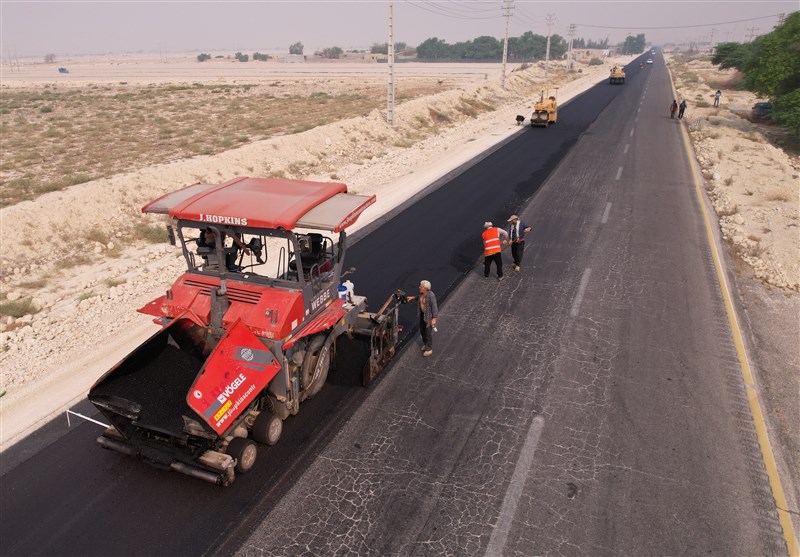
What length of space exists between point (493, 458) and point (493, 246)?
602 centimetres

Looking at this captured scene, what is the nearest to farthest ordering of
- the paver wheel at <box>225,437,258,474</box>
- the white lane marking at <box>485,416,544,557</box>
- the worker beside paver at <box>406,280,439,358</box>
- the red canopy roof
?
the white lane marking at <box>485,416,544,557</box> → the paver wheel at <box>225,437,258,474</box> → the red canopy roof → the worker beside paver at <box>406,280,439,358</box>

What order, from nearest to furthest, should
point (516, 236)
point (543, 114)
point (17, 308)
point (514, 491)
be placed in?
point (514, 491) < point (17, 308) < point (516, 236) < point (543, 114)

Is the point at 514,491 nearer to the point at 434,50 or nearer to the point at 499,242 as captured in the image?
the point at 499,242

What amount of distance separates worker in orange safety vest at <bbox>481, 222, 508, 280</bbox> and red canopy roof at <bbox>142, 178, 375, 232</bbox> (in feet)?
15.9

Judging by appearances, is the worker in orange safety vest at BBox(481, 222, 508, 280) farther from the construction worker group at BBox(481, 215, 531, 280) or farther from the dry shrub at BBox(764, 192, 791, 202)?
the dry shrub at BBox(764, 192, 791, 202)

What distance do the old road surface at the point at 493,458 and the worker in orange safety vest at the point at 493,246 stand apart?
57 cm

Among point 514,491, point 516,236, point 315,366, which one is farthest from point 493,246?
point 514,491

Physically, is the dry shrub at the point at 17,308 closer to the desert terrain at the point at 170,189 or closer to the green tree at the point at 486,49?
the desert terrain at the point at 170,189

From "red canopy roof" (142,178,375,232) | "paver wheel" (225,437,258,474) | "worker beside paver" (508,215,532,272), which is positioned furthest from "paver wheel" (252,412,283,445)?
"worker beside paver" (508,215,532,272)

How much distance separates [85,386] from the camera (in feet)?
27.7

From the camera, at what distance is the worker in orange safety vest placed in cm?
1177

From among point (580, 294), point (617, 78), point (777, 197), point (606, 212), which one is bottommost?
point (580, 294)

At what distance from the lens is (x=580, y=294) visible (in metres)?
11.4

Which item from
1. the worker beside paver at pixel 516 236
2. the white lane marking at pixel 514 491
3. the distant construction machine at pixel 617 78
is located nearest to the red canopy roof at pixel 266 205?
the white lane marking at pixel 514 491
